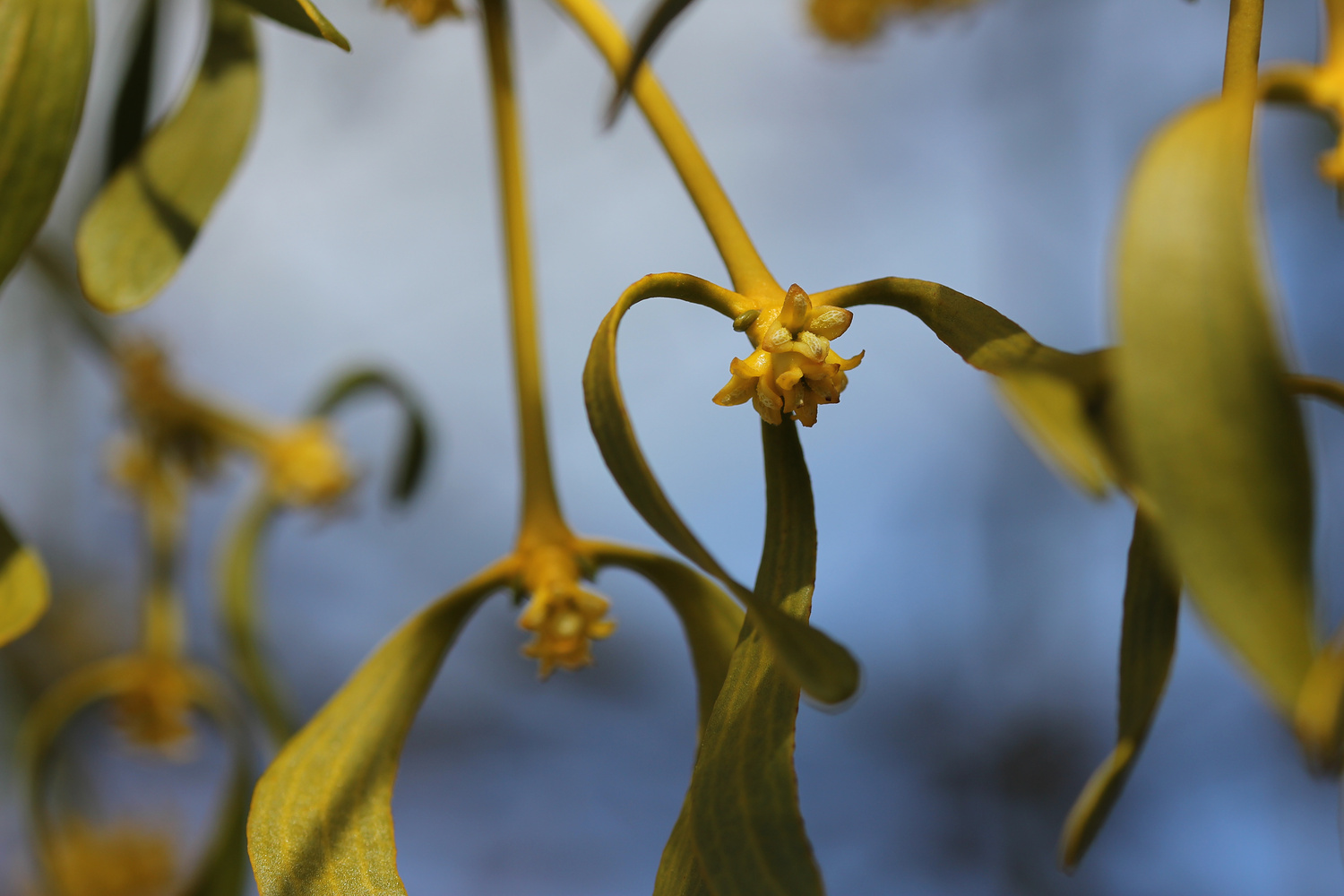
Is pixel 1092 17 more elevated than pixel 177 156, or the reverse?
pixel 1092 17

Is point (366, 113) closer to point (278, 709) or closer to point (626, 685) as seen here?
point (626, 685)

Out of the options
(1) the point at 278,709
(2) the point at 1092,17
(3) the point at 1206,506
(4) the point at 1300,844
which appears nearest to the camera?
(3) the point at 1206,506

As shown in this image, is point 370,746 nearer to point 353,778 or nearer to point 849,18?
point 353,778

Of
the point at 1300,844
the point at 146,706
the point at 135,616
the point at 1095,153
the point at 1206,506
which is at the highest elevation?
the point at 1095,153

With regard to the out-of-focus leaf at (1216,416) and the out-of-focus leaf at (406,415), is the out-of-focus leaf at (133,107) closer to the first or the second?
the out-of-focus leaf at (406,415)

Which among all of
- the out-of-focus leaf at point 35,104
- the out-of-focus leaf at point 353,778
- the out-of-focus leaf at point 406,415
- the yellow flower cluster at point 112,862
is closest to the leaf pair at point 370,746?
the out-of-focus leaf at point 353,778

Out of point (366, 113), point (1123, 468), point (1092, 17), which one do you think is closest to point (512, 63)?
point (1123, 468)

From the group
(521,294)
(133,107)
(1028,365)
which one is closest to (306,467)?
(133,107)
